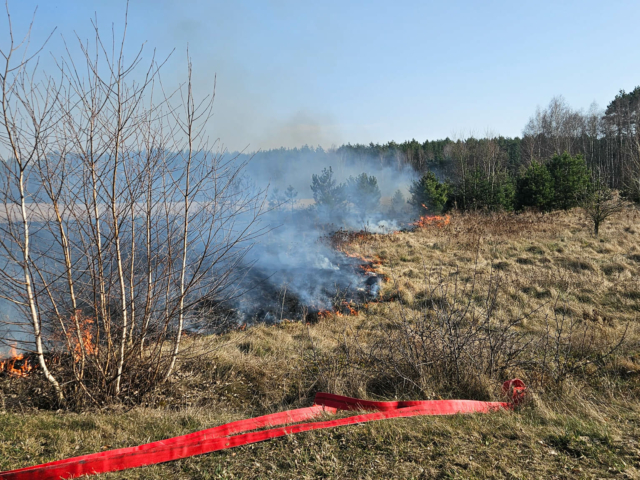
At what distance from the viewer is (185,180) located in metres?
4.62

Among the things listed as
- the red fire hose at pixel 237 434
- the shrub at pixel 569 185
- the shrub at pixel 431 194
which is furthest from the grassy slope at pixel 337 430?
the shrub at pixel 569 185

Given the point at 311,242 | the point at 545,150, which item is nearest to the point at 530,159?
the point at 545,150

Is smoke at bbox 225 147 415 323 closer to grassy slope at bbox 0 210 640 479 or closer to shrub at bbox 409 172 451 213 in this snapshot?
grassy slope at bbox 0 210 640 479

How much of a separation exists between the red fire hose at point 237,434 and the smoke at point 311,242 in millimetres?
1937

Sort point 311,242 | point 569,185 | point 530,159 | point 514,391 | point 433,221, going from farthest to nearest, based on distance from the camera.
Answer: point 530,159, point 433,221, point 569,185, point 311,242, point 514,391

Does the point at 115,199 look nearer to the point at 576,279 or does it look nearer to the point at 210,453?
the point at 210,453

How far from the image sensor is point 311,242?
56.1 feet

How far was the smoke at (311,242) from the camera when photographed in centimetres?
1077

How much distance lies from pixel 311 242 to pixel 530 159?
28071 mm

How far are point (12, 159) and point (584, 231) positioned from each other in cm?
1786

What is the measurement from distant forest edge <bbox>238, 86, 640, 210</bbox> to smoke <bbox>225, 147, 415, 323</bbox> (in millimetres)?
2691

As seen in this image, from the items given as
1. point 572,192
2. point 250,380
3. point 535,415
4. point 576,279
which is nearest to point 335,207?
point 572,192

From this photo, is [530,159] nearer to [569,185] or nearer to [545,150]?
[545,150]

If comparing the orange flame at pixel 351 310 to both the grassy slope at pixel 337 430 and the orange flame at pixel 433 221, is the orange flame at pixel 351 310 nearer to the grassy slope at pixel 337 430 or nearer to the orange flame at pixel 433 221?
the grassy slope at pixel 337 430
